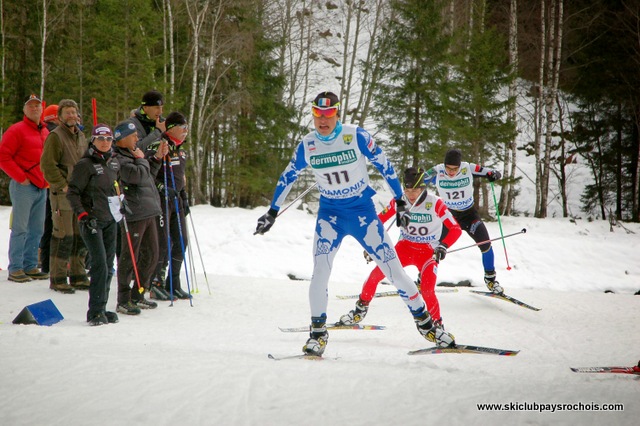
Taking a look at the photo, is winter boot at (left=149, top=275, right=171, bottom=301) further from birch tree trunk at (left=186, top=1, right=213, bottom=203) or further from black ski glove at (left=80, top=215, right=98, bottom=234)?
birch tree trunk at (left=186, top=1, right=213, bottom=203)

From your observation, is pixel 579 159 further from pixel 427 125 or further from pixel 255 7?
pixel 255 7

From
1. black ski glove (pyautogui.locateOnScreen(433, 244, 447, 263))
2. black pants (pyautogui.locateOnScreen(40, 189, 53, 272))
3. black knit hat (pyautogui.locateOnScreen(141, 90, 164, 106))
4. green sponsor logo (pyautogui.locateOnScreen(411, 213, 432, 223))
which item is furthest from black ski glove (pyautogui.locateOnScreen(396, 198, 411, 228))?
black pants (pyautogui.locateOnScreen(40, 189, 53, 272))

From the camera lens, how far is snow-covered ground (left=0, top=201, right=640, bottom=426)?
243cm

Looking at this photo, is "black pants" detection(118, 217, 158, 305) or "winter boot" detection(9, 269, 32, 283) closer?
"black pants" detection(118, 217, 158, 305)

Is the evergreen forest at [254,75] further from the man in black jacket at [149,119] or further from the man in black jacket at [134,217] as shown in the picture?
the man in black jacket at [134,217]

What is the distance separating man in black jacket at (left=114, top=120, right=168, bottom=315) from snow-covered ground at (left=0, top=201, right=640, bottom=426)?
432 millimetres

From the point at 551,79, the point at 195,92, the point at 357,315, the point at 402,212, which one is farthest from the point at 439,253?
the point at 551,79

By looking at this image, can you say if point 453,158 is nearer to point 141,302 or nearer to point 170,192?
point 170,192

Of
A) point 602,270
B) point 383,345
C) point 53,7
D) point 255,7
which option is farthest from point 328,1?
point 383,345

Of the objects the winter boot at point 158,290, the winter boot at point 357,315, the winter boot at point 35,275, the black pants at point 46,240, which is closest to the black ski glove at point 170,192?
the winter boot at point 158,290

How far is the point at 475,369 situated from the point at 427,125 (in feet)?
46.5

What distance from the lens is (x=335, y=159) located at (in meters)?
4.07

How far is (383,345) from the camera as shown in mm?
4781

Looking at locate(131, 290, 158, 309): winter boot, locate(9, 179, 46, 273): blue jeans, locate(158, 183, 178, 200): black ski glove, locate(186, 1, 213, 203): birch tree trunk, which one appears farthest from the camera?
locate(186, 1, 213, 203): birch tree trunk
